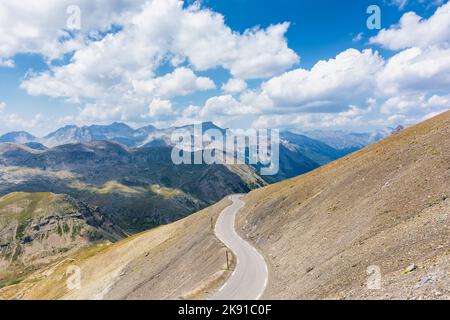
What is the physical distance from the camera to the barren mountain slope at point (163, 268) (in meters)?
55.3

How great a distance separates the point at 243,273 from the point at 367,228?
18320mm

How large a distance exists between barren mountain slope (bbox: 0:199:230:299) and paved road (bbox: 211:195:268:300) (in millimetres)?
2024

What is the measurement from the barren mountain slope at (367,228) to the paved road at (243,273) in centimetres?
164

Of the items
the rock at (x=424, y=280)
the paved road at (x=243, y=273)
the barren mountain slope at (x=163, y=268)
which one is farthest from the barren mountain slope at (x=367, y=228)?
the barren mountain slope at (x=163, y=268)

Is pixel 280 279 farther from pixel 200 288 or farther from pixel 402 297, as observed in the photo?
pixel 402 297

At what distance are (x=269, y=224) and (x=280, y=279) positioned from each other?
26.8 metres

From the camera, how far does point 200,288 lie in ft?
151

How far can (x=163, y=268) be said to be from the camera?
67.9m

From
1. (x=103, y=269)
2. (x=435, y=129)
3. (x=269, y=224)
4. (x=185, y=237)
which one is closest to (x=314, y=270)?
(x=269, y=224)

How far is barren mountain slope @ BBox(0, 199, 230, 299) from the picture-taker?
182 feet

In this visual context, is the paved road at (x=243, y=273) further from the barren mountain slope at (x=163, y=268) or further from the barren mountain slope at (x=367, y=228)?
the barren mountain slope at (x=163, y=268)

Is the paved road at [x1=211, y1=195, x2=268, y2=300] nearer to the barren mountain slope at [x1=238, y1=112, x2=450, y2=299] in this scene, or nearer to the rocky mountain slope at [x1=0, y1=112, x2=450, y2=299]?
the rocky mountain slope at [x1=0, y1=112, x2=450, y2=299]

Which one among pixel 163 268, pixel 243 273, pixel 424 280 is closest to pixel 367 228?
pixel 243 273

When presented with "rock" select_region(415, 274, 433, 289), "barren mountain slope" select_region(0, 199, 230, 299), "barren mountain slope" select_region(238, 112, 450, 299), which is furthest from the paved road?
"rock" select_region(415, 274, 433, 289)
